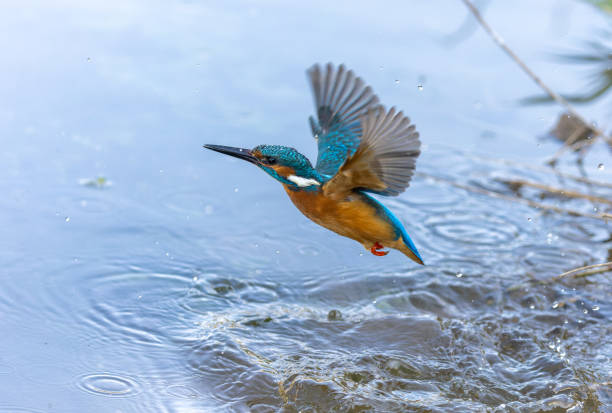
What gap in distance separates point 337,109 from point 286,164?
1.06 feet

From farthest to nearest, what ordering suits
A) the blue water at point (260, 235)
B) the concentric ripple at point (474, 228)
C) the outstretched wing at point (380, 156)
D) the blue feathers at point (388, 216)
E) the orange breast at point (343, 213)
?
the concentric ripple at point (474, 228) → the blue water at point (260, 235) → the blue feathers at point (388, 216) → the orange breast at point (343, 213) → the outstretched wing at point (380, 156)

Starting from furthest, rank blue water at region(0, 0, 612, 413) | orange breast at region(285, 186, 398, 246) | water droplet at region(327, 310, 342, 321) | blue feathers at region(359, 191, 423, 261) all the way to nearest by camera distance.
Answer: water droplet at region(327, 310, 342, 321)
blue water at region(0, 0, 612, 413)
blue feathers at region(359, 191, 423, 261)
orange breast at region(285, 186, 398, 246)

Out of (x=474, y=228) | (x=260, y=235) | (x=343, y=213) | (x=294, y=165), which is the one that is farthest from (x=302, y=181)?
(x=474, y=228)

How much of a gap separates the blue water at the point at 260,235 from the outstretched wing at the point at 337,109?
0.60 metres

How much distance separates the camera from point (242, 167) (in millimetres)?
4938

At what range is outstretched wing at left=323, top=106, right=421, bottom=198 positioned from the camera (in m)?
2.57

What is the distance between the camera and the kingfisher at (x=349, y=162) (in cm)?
262

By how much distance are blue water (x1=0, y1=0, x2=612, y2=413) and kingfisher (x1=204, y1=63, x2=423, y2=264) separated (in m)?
0.61

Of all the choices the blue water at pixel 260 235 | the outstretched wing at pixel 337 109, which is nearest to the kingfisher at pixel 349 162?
the outstretched wing at pixel 337 109

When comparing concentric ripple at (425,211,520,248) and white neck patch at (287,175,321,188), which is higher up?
white neck patch at (287,175,321,188)

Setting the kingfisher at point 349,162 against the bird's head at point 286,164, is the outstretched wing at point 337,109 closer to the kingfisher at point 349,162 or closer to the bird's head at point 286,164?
the kingfisher at point 349,162

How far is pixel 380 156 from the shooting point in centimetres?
264

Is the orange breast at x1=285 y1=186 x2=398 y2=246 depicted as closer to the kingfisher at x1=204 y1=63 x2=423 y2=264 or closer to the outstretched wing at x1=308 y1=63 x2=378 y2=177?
the kingfisher at x1=204 y1=63 x2=423 y2=264

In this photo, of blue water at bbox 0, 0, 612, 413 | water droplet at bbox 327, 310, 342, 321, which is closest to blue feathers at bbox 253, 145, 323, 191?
blue water at bbox 0, 0, 612, 413
